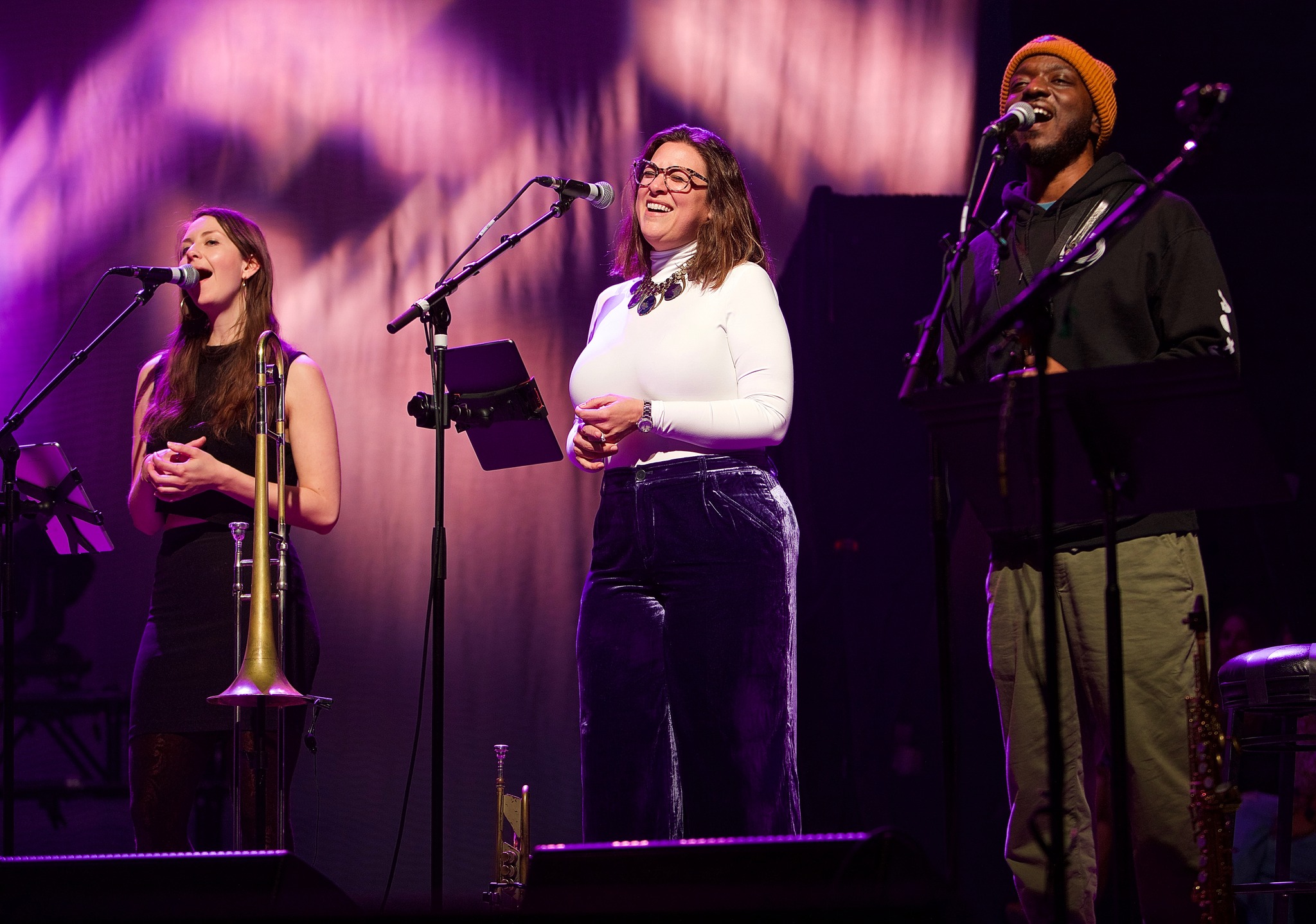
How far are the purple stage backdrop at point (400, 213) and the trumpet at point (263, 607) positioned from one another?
5.04ft

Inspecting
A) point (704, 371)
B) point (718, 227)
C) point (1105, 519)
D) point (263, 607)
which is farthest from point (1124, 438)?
point (263, 607)

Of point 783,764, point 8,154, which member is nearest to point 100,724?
point 8,154

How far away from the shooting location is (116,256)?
512 cm

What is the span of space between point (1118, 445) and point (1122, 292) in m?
0.69

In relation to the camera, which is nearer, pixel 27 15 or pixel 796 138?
pixel 796 138

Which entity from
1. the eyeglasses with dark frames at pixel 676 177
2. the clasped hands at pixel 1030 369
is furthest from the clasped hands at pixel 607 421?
the clasped hands at pixel 1030 369

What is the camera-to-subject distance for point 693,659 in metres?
2.94

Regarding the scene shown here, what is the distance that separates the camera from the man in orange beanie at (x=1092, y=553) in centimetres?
266

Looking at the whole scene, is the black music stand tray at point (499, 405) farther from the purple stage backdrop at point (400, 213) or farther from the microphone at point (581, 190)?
the purple stage backdrop at point (400, 213)

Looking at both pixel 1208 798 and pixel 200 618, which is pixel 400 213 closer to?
pixel 200 618

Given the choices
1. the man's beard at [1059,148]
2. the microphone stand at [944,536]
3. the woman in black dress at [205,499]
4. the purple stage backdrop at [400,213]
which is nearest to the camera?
the microphone stand at [944,536]

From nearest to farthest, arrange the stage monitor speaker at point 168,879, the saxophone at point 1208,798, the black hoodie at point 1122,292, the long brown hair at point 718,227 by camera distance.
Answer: the stage monitor speaker at point 168,879 → the saxophone at point 1208,798 → the black hoodie at point 1122,292 → the long brown hair at point 718,227

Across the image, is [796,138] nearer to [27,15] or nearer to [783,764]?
[783,764]

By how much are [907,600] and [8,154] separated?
13.0ft
